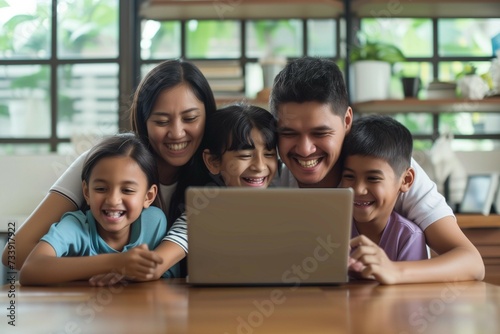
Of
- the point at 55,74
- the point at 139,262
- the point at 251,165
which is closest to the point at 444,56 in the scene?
the point at 55,74

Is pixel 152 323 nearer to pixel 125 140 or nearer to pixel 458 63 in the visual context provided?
pixel 125 140

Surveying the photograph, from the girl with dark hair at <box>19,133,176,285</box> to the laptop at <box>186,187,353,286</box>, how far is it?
22 cm

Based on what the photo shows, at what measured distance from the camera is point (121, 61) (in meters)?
3.67

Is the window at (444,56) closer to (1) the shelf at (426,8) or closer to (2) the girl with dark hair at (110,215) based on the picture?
(1) the shelf at (426,8)

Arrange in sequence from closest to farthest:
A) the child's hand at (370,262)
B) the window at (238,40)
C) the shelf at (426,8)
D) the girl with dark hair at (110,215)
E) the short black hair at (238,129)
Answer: the child's hand at (370,262), the girl with dark hair at (110,215), the short black hair at (238,129), the shelf at (426,8), the window at (238,40)

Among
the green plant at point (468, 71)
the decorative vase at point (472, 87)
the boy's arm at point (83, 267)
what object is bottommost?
the boy's arm at point (83, 267)

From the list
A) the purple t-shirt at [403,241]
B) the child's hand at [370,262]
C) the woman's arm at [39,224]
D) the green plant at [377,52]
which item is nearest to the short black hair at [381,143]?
the purple t-shirt at [403,241]

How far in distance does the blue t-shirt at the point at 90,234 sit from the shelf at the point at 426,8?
6.99 ft

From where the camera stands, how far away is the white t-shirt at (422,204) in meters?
1.68

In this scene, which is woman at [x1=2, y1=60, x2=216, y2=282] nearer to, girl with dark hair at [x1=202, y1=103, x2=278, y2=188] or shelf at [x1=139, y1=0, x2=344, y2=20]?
girl with dark hair at [x1=202, y1=103, x2=278, y2=188]

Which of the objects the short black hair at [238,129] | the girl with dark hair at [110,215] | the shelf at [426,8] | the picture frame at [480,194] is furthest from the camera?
the shelf at [426,8]

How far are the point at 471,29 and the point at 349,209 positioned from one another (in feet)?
9.35

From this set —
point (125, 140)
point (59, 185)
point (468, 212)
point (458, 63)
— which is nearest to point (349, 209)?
point (125, 140)

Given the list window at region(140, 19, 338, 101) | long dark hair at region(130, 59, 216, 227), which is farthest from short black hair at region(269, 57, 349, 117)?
window at region(140, 19, 338, 101)
